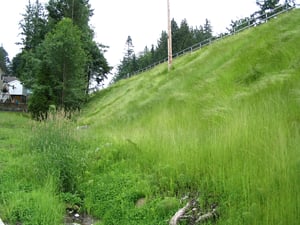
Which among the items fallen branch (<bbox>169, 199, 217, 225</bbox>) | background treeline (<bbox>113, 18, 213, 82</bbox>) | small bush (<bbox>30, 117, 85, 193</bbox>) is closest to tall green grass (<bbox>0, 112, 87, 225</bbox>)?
small bush (<bbox>30, 117, 85, 193</bbox>)

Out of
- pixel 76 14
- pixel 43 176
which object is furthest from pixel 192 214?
pixel 76 14

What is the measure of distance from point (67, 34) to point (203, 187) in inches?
941

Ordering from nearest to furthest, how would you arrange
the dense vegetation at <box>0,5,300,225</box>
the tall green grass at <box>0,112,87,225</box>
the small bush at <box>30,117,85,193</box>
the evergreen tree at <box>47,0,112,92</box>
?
1. the dense vegetation at <box>0,5,300,225</box>
2. the tall green grass at <box>0,112,87,225</box>
3. the small bush at <box>30,117,85,193</box>
4. the evergreen tree at <box>47,0,112,92</box>

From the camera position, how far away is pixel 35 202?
18.6 ft

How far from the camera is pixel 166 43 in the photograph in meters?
62.4

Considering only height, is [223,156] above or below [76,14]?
below

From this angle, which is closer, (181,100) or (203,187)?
(203,187)

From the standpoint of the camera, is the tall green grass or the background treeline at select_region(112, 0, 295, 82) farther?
the background treeline at select_region(112, 0, 295, 82)

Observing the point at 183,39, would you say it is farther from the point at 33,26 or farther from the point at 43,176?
the point at 43,176

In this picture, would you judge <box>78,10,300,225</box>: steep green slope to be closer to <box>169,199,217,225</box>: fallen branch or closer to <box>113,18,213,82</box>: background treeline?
<box>169,199,217,225</box>: fallen branch

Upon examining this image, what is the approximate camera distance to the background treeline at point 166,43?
57500 millimetres

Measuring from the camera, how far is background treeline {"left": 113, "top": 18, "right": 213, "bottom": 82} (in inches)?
2264

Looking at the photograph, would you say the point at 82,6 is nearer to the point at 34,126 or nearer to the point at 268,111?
the point at 34,126

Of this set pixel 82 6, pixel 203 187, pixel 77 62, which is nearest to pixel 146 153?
pixel 203 187
